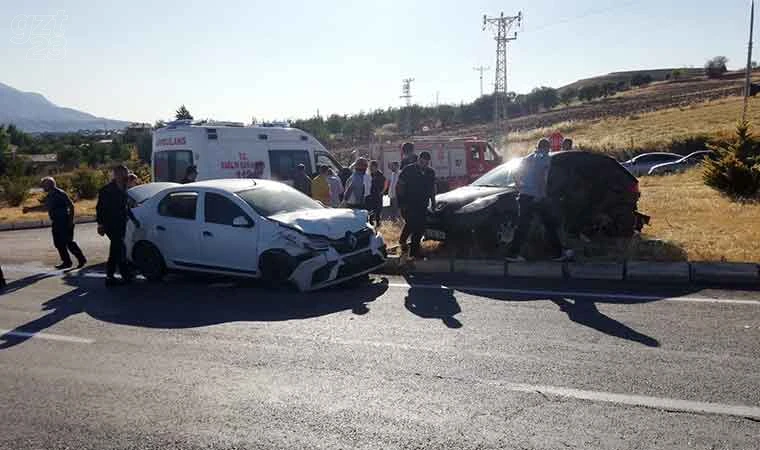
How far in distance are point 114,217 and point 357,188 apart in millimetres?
4331

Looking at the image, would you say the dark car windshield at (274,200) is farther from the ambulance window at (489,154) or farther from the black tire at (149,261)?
the ambulance window at (489,154)

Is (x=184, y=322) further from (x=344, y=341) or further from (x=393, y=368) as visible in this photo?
(x=393, y=368)

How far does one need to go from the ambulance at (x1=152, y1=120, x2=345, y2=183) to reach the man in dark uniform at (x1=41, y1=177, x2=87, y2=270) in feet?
10.8

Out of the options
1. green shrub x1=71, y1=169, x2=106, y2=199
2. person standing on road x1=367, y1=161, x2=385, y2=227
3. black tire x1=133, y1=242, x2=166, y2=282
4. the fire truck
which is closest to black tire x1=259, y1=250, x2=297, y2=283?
black tire x1=133, y1=242, x2=166, y2=282

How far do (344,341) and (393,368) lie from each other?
38.6 inches

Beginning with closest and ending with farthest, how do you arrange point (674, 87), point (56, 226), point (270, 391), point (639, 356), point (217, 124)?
point (270, 391)
point (639, 356)
point (56, 226)
point (217, 124)
point (674, 87)

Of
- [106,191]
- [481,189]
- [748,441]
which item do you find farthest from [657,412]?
[106,191]

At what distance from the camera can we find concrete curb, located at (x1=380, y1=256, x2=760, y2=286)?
27.4 feet

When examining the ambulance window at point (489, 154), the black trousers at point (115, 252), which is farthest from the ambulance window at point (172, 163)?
the ambulance window at point (489, 154)

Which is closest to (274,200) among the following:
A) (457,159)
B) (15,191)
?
(457,159)

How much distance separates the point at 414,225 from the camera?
10414 mm

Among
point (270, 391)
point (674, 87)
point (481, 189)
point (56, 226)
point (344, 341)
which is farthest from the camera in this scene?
point (674, 87)

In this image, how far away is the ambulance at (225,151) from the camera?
14.8m

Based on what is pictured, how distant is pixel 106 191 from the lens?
32.8 feet
